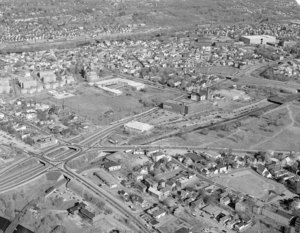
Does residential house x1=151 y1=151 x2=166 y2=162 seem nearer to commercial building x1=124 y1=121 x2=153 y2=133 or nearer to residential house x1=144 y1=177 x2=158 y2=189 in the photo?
residential house x1=144 y1=177 x2=158 y2=189

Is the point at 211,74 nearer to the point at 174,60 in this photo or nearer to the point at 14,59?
the point at 174,60

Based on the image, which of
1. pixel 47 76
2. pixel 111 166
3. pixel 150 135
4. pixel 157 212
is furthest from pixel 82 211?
pixel 47 76

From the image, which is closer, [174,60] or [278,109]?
[278,109]

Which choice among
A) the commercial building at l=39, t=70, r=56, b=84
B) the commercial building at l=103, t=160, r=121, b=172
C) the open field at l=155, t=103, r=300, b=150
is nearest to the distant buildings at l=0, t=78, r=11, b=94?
the commercial building at l=39, t=70, r=56, b=84

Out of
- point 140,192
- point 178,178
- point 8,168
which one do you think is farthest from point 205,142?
point 8,168

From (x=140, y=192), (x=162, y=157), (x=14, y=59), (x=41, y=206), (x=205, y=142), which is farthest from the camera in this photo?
(x=14, y=59)
